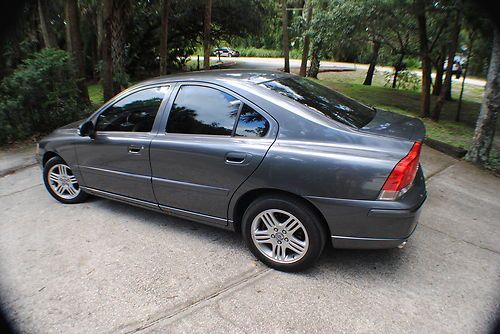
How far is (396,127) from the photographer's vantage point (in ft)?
9.64

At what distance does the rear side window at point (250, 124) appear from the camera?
2.86m

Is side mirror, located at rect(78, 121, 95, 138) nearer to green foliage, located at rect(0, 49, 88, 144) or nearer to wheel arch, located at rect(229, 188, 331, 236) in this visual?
wheel arch, located at rect(229, 188, 331, 236)

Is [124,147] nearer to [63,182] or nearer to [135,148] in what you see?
[135,148]

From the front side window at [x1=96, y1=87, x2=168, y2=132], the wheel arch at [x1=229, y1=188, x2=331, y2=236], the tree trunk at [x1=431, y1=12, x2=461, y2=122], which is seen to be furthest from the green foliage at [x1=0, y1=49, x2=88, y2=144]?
the tree trunk at [x1=431, y1=12, x2=461, y2=122]

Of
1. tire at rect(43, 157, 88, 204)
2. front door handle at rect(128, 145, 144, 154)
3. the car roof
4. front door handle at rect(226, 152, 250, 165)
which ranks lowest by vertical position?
tire at rect(43, 157, 88, 204)

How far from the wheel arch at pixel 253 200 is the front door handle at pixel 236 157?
263 millimetres

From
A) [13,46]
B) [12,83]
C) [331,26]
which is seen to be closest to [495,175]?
[331,26]

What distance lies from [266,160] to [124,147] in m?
1.58

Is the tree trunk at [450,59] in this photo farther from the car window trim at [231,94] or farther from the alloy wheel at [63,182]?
the alloy wheel at [63,182]

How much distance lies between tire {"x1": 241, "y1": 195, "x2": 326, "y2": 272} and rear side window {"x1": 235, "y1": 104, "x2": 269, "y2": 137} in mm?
543

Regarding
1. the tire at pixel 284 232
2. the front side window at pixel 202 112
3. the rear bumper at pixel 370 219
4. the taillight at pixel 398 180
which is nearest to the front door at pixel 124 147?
the front side window at pixel 202 112

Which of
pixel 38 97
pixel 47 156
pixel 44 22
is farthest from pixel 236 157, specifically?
pixel 44 22

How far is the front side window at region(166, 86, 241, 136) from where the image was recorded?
3.03 metres

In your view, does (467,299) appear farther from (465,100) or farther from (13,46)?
(465,100)
